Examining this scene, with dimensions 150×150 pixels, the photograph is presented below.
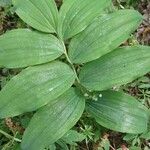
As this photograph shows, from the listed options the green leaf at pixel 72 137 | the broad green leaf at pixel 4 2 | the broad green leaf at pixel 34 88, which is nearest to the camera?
the broad green leaf at pixel 34 88

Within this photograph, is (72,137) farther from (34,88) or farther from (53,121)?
(34,88)

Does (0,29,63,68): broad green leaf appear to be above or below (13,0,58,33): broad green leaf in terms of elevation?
below

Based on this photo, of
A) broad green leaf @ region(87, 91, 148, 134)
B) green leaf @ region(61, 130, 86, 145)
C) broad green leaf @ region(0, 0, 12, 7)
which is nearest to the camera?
broad green leaf @ region(87, 91, 148, 134)

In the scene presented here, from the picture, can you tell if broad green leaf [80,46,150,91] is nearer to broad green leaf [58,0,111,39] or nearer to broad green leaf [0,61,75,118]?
broad green leaf [0,61,75,118]

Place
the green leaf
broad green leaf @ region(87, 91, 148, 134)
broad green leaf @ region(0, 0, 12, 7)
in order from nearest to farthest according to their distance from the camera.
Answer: broad green leaf @ region(87, 91, 148, 134)
the green leaf
broad green leaf @ region(0, 0, 12, 7)

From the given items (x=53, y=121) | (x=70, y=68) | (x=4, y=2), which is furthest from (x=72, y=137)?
(x=4, y=2)

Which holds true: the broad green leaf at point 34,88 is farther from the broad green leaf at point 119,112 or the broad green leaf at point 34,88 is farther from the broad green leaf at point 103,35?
the broad green leaf at point 119,112

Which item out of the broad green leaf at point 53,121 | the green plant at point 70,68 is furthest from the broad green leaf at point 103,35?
the broad green leaf at point 53,121

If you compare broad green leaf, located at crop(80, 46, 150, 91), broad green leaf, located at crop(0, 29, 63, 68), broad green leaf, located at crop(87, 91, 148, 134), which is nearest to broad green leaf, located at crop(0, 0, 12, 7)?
broad green leaf, located at crop(0, 29, 63, 68)
